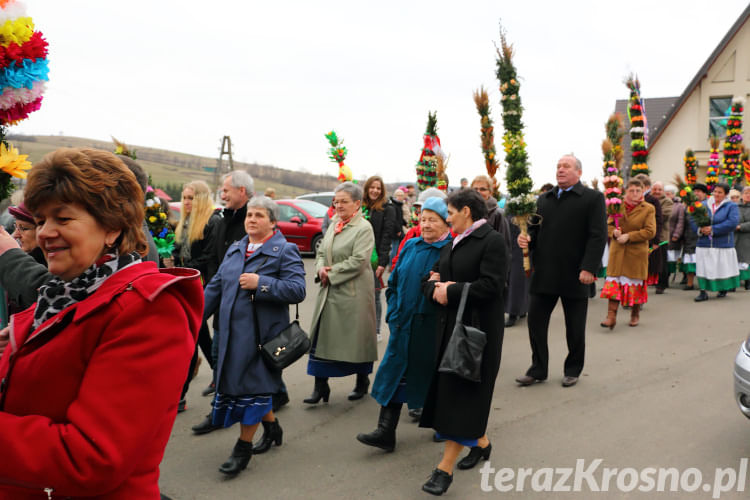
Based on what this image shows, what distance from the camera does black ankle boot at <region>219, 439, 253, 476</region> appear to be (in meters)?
3.93

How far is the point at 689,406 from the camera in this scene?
508cm

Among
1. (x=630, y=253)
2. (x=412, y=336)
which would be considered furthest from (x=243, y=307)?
(x=630, y=253)

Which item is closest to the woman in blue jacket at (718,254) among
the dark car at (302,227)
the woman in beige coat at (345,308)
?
the woman in beige coat at (345,308)

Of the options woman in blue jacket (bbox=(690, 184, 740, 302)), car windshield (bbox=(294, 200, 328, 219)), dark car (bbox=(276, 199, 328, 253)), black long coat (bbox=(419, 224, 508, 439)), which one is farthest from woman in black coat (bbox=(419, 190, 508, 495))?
car windshield (bbox=(294, 200, 328, 219))

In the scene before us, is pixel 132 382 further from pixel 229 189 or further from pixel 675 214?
pixel 675 214

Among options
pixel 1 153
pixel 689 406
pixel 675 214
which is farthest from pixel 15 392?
pixel 675 214

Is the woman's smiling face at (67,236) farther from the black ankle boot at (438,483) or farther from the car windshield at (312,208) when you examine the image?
the car windshield at (312,208)

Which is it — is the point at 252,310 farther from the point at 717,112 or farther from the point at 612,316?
the point at 717,112

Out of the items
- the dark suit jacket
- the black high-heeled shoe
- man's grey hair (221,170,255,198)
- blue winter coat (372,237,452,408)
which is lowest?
the black high-heeled shoe

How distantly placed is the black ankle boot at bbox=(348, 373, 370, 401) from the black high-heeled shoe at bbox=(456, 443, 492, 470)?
5.23 feet

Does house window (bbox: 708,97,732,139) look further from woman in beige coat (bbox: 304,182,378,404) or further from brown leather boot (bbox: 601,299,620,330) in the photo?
woman in beige coat (bbox: 304,182,378,404)

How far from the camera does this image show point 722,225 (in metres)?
10.3

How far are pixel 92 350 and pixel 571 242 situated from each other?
5.11 meters

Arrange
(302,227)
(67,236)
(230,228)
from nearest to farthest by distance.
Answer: (67,236) → (230,228) → (302,227)
